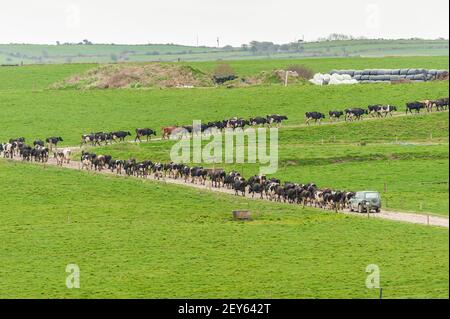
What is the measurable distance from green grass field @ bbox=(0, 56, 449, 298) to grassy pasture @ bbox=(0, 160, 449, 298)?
0.09m

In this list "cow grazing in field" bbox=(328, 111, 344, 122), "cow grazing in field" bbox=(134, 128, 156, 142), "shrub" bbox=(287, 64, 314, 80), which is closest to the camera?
"cow grazing in field" bbox=(134, 128, 156, 142)

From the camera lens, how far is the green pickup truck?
73438 millimetres

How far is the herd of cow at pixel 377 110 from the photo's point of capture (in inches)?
4491

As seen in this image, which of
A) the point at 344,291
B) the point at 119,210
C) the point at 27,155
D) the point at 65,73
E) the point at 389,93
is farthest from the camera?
the point at 65,73

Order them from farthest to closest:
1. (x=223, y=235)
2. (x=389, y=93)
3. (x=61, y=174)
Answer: (x=389, y=93) < (x=61, y=174) < (x=223, y=235)

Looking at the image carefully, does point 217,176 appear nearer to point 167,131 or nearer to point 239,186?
point 239,186

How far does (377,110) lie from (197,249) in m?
55.5

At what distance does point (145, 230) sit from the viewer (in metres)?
69.9

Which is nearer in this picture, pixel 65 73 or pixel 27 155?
pixel 27 155

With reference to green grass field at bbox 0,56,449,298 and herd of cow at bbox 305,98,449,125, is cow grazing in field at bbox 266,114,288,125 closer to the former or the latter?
green grass field at bbox 0,56,449,298

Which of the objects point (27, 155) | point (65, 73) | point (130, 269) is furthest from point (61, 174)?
point (65, 73)

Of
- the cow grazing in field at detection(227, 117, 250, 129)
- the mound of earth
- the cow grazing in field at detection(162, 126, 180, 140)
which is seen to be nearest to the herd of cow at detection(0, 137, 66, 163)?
the cow grazing in field at detection(162, 126, 180, 140)

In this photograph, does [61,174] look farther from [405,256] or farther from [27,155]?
[405,256]

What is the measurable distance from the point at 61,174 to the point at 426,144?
29.3m
